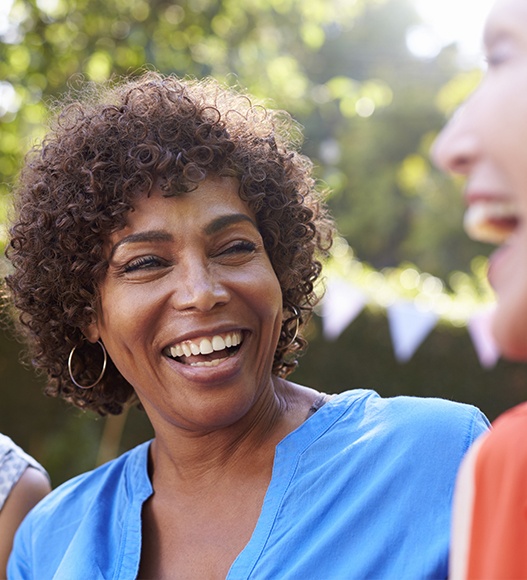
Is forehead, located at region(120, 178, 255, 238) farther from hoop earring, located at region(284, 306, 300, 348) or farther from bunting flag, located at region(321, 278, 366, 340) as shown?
bunting flag, located at region(321, 278, 366, 340)

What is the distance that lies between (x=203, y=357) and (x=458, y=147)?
1.24 metres

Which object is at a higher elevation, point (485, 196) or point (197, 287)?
point (485, 196)

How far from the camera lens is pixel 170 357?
225 centimetres

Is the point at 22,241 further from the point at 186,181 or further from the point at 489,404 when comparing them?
the point at 489,404

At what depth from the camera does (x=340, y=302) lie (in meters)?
8.13

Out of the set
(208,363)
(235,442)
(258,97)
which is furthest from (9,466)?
(258,97)

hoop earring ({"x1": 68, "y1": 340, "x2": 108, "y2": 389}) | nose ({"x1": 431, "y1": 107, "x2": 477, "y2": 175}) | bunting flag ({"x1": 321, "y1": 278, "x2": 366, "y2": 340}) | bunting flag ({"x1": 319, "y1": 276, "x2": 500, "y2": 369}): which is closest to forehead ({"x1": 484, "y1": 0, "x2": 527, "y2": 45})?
nose ({"x1": 431, "y1": 107, "x2": 477, "y2": 175})

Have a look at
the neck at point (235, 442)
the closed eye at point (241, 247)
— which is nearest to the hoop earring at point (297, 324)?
the neck at point (235, 442)

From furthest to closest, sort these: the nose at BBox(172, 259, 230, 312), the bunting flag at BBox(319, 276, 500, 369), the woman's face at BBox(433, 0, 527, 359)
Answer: the bunting flag at BBox(319, 276, 500, 369) < the nose at BBox(172, 259, 230, 312) < the woman's face at BBox(433, 0, 527, 359)

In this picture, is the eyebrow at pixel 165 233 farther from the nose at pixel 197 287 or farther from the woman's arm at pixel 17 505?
the woman's arm at pixel 17 505

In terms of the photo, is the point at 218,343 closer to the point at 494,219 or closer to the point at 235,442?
the point at 235,442

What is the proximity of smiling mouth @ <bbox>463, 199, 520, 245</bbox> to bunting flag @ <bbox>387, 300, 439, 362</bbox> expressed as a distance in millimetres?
7285

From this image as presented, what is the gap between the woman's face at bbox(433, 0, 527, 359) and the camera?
1026 millimetres

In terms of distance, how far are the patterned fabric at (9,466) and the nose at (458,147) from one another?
2.06 meters
